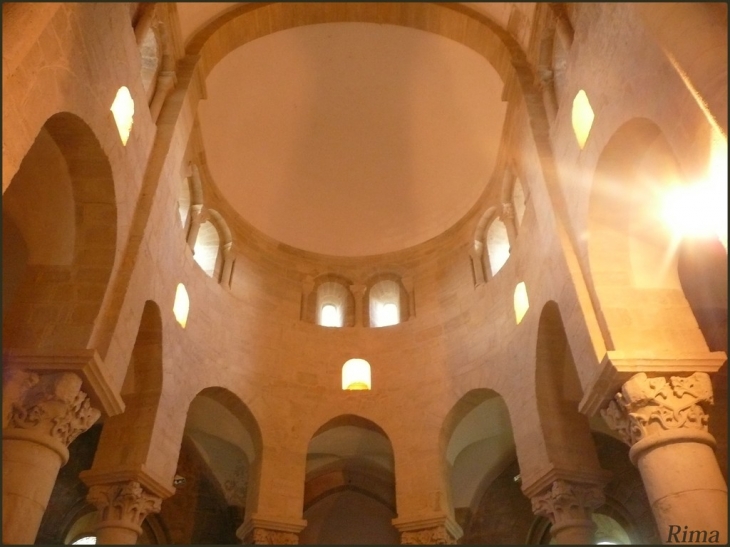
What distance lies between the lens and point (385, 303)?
47.1ft

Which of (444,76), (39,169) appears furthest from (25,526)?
(444,76)

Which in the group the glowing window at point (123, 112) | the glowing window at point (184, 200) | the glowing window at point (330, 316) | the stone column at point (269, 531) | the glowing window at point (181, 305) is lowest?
the stone column at point (269, 531)

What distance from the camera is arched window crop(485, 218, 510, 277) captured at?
1271 cm

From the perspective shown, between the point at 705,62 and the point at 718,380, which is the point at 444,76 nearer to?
the point at 718,380

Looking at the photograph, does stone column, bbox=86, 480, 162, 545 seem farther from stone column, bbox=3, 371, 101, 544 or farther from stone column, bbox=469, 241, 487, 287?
stone column, bbox=469, 241, 487, 287

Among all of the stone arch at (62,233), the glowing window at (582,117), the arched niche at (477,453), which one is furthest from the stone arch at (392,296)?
the stone arch at (62,233)

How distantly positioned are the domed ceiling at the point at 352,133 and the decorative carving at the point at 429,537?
262 inches

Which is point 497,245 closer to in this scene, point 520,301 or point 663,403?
point 520,301

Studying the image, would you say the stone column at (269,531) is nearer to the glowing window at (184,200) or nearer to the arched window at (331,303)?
the arched window at (331,303)

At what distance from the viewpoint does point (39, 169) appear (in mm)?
7992

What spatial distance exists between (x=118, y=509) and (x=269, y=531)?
8.06 ft

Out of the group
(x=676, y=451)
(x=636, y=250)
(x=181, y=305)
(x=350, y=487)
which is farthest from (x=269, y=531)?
(x=636, y=250)

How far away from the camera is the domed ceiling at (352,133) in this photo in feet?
41.6

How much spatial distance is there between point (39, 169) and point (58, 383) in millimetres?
2878
